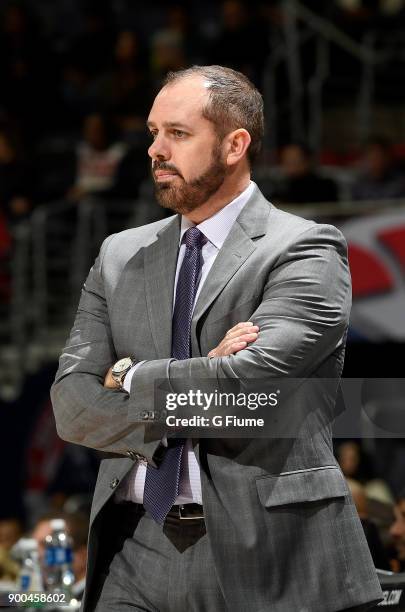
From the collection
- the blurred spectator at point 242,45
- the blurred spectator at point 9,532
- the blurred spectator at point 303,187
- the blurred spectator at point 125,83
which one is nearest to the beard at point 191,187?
the blurred spectator at point 9,532

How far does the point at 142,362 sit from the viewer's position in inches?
98.7

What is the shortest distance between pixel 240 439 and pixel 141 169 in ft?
22.7

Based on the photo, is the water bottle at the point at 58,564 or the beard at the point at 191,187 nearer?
the beard at the point at 191,187

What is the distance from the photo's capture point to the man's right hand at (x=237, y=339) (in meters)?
2.43

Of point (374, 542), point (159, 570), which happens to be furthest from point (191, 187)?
point (374, 542)

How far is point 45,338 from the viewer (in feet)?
28.6

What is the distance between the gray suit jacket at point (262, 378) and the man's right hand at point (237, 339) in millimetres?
24

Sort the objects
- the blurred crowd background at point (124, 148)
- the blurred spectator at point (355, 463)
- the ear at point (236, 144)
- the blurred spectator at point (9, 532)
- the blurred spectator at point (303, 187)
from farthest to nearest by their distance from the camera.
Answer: the blurred spectator at point (303, 187)
the blurred crowd background at point (124, 148)
the blurred spectator at point (9, 532)
the blurred spectator at point (355, 463)
the ear at point (236, 144)

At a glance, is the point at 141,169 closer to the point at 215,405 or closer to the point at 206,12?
the point at 206,12

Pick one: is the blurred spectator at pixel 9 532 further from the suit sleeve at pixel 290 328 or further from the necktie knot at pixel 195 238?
the suit sleeve at pixel 290 328

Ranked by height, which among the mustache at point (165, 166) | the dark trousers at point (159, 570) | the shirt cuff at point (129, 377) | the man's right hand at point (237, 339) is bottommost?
the dark trousers at point (159, 570)

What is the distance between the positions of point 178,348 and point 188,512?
0.35 metres

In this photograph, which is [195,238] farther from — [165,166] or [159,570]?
[159,570]

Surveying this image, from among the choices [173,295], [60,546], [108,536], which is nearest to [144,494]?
[108,536]
